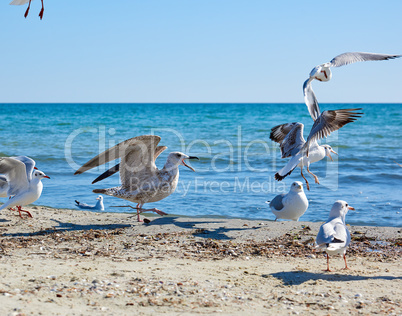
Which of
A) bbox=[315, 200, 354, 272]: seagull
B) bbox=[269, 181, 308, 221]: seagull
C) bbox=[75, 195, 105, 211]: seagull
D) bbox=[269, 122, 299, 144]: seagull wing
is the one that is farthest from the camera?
bbox=[269, 122, 299, 144]: seagull wing

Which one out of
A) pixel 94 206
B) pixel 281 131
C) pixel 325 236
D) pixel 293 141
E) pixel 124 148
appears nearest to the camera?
pixel 325 236

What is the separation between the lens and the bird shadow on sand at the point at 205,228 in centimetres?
610

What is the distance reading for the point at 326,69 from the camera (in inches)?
292

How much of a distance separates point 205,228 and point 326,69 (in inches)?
121

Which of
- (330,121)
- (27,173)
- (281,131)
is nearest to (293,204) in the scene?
(330,121)

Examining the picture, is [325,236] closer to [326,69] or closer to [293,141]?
[326,69]

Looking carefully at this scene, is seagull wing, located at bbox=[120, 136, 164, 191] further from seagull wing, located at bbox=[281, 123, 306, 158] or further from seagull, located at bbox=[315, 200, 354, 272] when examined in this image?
seagull, located at bbox=[315, 200, 354, 272]

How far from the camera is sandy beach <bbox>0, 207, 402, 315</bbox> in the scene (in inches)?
145

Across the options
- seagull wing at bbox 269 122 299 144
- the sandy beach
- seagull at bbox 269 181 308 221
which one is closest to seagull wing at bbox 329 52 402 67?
seagull wing at bbox 269 122 299 144

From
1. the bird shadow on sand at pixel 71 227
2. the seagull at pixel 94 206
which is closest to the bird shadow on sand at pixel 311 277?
the bird shadow on sand at pixel 71 227

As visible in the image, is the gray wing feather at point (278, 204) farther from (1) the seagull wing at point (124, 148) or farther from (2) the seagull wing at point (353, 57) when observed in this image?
(2) the seagull wing at point (353, 57)

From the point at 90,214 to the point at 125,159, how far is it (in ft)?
4.12

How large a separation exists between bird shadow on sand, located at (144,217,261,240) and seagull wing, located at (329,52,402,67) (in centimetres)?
292

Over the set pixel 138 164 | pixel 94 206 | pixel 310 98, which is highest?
pixel 310 98
